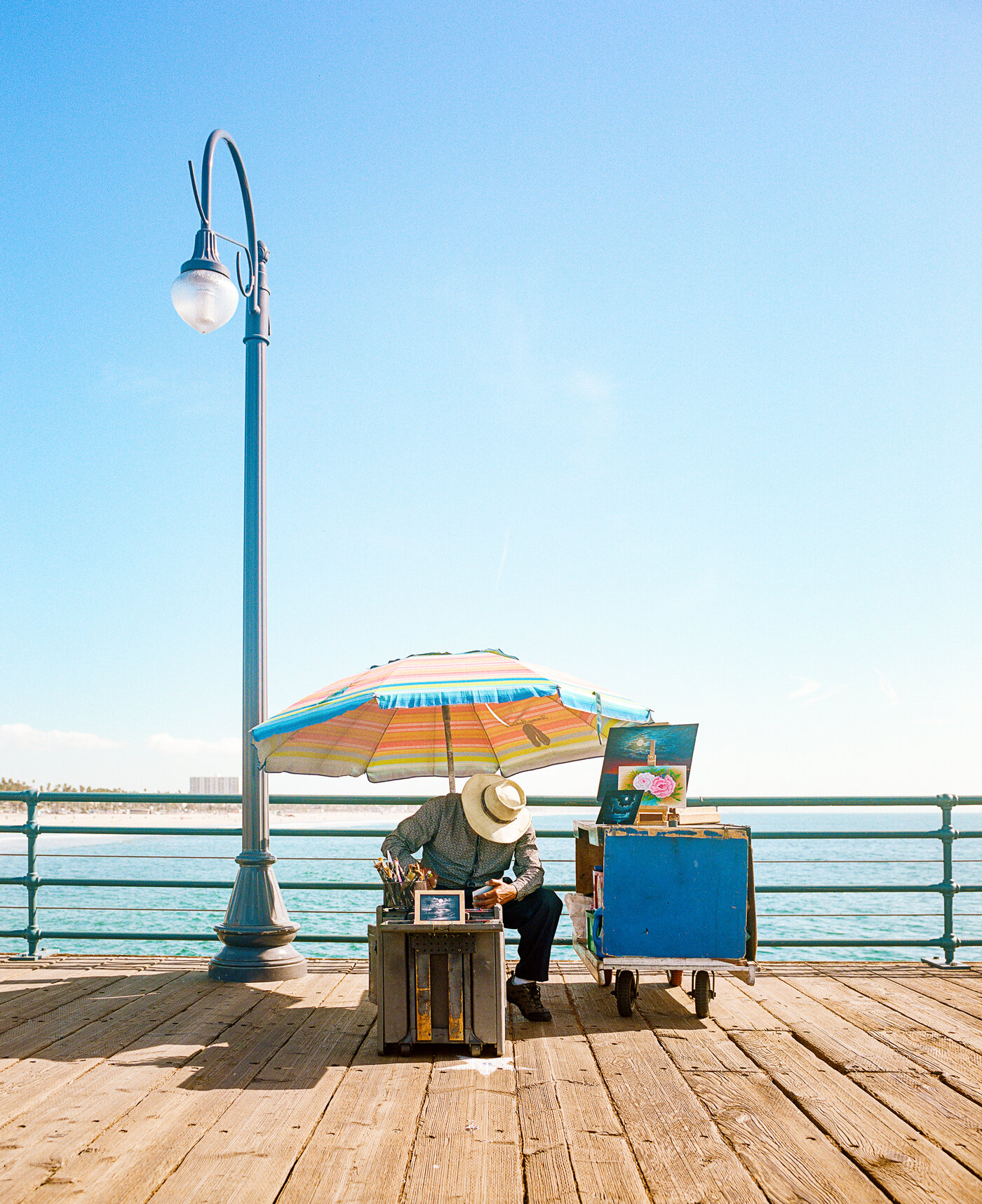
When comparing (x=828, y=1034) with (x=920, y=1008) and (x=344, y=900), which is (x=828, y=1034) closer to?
(x=920, y=1008)

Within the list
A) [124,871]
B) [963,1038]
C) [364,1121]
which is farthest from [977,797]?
[124,871]

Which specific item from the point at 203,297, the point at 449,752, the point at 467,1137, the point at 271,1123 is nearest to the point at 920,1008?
the point at 449,752

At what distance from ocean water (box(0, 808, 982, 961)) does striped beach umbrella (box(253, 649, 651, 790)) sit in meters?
0.53

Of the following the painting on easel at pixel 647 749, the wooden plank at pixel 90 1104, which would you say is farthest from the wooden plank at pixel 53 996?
the painting on easel at pixel 647 749

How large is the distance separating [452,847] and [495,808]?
0.45 m

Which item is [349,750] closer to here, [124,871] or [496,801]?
[496,801]

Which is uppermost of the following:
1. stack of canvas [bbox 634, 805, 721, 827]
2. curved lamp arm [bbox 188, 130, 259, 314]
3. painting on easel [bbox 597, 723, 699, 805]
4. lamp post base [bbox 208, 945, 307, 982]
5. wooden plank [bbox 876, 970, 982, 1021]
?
curved lamp arm [bbox 188, 130, 259, 314]

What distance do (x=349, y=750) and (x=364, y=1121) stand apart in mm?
2438

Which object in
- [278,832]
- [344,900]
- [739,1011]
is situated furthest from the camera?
[344,900]

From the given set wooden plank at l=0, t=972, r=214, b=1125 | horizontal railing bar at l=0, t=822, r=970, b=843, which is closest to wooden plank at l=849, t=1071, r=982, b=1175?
horizontal railing bar at l=0, t=822, r=970, b=843

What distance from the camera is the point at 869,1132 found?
10.4 feet

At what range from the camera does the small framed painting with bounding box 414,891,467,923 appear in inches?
167

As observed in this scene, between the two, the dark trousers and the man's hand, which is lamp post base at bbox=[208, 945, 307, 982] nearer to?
the dark trousers

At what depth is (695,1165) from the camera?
2.87 metres
